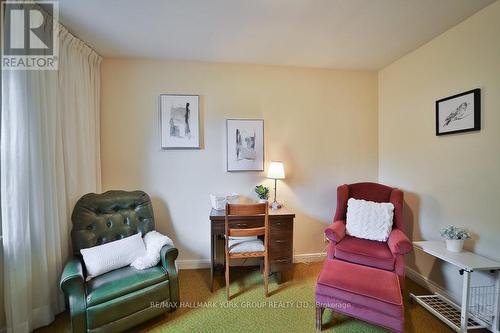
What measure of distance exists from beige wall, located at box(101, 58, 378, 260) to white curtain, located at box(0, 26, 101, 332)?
1.50 ft

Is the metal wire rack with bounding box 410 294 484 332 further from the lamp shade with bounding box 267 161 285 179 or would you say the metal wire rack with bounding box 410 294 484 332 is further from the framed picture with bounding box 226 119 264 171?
the framed picture with bounding box 226 119 264 171

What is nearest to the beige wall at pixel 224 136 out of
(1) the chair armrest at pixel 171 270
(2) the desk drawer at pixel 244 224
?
(2) the desk drawer at pixel 244 224

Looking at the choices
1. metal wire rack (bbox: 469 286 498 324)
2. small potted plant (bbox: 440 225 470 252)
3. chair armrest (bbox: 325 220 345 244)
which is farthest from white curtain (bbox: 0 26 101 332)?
metal wire rack (bbox: 469 286 498 324)

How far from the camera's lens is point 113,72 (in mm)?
2689

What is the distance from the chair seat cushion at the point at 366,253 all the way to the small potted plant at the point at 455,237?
1.52ft

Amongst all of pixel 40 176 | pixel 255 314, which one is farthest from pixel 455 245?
pixel 40 176

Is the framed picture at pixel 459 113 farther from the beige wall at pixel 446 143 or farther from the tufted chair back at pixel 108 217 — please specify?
the tufted chair back at pixel 108 217

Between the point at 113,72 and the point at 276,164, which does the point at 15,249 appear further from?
the point at 276,164

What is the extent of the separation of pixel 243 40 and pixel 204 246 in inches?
96.9

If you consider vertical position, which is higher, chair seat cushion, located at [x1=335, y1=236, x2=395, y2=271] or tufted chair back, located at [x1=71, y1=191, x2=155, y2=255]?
tufted chair back, located at [x1=71, y1=191, x2=155, y2=255]

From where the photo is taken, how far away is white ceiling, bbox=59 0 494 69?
1.77 m

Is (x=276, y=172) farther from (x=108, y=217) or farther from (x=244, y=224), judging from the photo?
(x=108, y=217)

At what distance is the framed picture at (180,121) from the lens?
2738mm

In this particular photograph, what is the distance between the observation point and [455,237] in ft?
6.22
